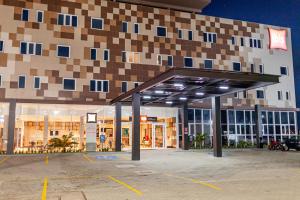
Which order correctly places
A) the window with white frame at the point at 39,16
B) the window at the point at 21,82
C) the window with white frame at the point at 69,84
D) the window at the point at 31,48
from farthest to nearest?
1. the window with white frame at the point at 39,16
2. the window with white frame at the point at 69,84
3. the window at the point at 31,48
4. the window at the point at 21,82

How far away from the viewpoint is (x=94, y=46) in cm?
3045

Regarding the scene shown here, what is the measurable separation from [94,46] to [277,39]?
2267 centimetres

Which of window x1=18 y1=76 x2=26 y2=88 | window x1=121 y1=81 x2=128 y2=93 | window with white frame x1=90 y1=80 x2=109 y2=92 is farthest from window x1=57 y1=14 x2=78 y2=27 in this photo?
window x1=121 y1=81 x2=128 y2=93

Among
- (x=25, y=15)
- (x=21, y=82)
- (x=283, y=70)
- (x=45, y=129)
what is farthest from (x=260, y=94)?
(x=25, y=15)

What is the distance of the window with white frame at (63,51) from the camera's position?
29184 millimetres

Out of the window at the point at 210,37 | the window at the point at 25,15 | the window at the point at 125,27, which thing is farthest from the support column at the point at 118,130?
the window at the point at 210,37

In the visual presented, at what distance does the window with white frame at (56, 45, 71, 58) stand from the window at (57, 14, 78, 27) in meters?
2.24

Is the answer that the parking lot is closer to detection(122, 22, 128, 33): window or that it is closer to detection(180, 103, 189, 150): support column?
detection(180, 103, 189, 150): support column

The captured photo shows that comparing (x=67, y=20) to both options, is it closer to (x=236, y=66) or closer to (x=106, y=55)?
(x=106, y=55)

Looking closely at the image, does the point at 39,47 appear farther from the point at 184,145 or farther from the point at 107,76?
the point at 184,145

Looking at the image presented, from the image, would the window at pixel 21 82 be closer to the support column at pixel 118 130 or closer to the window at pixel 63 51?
the window at pixel 63 51

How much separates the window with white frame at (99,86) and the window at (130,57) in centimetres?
Answer: 309

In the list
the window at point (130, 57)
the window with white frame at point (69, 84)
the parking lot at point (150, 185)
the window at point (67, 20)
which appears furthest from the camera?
the window at point (130, 57)

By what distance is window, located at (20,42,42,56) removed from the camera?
2825 centimetres
